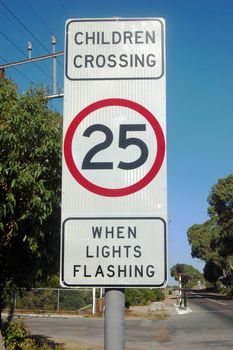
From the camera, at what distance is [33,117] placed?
7.27 meters

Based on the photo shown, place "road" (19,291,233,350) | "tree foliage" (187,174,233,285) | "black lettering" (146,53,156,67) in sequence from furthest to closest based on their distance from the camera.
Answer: "tree foliage" (187,174,233,285) < "road" (19,291,233,350) < "black lettering" (146,53,156,67)

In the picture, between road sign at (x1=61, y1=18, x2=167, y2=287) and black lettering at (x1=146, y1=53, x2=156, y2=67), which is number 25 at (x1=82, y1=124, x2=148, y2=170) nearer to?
road sign at (x1=61, y1=18, x2=167, y2=287)

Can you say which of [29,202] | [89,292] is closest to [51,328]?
[89,292]

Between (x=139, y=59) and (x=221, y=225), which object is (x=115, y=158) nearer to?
Answer: (x=139, y=59)

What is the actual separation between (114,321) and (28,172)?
181 inches

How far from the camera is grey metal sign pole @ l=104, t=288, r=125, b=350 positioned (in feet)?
7.96

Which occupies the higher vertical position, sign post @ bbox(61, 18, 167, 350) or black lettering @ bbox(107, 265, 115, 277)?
sign post @ bbox(61, 18, 167, 350)

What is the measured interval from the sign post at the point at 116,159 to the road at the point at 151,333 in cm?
1368

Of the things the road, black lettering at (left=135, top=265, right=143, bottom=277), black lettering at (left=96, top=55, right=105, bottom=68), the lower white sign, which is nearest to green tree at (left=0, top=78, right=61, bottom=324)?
black lettering at (left=96, top=55, right=105, bottom=68)

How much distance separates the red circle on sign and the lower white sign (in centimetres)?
13

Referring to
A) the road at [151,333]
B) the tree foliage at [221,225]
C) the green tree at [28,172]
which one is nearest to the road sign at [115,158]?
the green tree at [28,172]

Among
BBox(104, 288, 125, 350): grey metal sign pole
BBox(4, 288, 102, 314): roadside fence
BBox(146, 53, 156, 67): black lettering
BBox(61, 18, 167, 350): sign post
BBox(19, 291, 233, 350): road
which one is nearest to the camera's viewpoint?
BBox(104, 288, 125, 350): grey metal sign pole

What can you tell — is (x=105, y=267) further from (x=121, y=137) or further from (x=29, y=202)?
(x=29, y=202)

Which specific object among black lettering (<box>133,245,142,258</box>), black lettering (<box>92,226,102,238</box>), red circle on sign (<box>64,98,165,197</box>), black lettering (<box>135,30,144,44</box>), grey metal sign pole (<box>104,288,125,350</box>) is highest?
black lettering (<box>135,30,144,44</box>)
